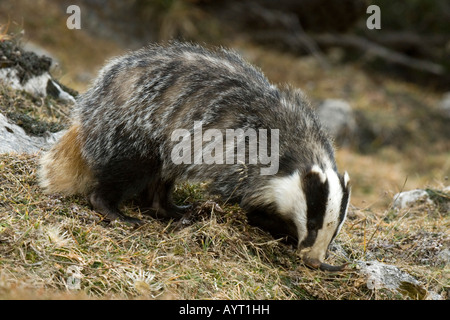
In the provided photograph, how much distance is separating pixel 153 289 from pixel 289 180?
1.11 meters

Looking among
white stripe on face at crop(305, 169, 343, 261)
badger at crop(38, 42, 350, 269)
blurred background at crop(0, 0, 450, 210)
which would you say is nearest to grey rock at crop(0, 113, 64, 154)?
badger at crop(38, 42, 350, 269)

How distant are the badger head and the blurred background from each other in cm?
447

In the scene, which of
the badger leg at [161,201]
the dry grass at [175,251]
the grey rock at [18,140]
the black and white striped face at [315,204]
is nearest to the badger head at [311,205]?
the black and white striped face at [315,204]

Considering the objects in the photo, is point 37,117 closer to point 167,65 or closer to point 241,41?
point 167,65

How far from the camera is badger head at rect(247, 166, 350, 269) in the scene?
3.56 meters

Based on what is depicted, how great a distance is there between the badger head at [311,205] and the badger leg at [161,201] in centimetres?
80

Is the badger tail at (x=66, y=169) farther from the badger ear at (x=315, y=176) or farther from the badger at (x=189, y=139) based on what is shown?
the badger ear at (x=315, y=176)

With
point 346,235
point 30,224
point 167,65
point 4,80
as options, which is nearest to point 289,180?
point 346,235

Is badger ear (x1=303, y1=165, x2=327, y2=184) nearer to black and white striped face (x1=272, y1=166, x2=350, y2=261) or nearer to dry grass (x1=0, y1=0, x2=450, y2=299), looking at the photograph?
black and white striped face (x1=272, y1=166, x2=350, y2=261)

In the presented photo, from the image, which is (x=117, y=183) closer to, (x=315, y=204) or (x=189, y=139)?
(x=189, y=139)

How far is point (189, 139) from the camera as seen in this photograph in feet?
13.4

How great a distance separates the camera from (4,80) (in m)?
5.38

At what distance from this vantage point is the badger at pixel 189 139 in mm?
3910

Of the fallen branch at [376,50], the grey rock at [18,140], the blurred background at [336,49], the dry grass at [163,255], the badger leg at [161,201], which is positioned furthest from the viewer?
the fallen branch at [376,50]
